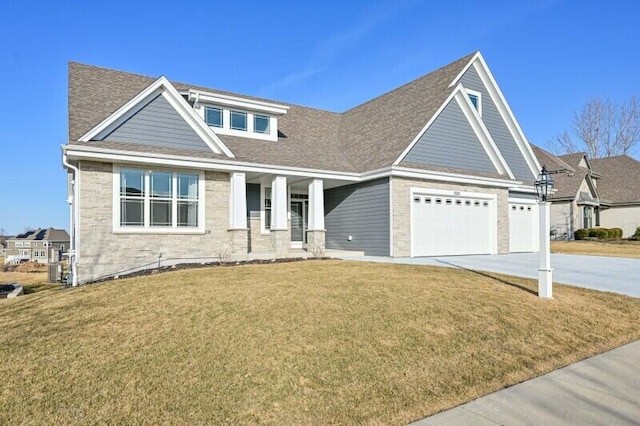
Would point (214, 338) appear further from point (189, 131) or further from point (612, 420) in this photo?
point (189, 131)

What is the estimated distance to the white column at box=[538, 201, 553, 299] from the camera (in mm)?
9016

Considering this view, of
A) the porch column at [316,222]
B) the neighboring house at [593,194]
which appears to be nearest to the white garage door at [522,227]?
the neighboring house at [593,194]

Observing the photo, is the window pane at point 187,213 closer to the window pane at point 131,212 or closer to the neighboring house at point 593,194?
the window pane at point 131,212

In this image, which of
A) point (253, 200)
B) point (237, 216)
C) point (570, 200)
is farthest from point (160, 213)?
point (570, 200)

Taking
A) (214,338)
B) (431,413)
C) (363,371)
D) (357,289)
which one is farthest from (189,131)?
(431,413)

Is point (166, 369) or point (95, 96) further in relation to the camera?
point (95, 96)

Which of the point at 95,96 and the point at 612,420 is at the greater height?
the point at 95,96

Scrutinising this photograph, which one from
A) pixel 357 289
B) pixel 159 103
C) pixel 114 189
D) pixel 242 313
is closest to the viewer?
pixel 242 313

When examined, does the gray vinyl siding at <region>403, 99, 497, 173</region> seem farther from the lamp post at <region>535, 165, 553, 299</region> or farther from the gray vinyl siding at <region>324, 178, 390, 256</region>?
the lamp post at <region>535, 165, 553, 299</region>

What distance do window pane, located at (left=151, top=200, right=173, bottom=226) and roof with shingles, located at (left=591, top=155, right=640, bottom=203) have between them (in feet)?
122

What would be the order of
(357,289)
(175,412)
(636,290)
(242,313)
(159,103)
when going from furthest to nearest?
(159,103)
(636,290)
(357,289)
(242,313)
(175,412)

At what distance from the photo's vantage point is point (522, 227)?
21969 mm

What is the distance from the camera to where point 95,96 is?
1510 centimetres

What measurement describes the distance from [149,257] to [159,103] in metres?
5.14
